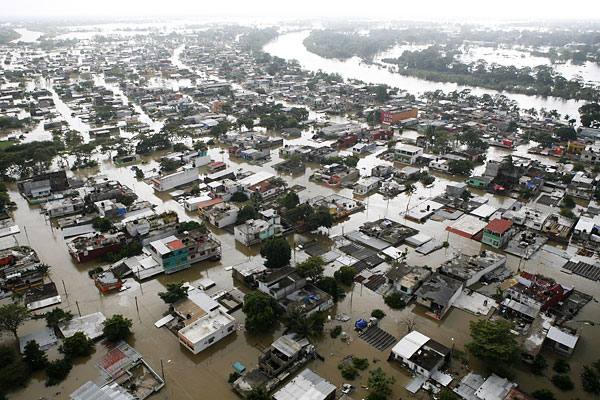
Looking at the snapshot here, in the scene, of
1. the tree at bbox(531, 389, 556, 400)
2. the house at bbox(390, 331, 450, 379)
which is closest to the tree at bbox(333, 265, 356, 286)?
the house at bbox(390, 331, 450, 379)

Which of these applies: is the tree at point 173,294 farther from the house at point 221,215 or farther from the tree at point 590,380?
the tree at point 590,380

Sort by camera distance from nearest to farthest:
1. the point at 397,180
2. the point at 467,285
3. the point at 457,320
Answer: the point at 457,320, the point at 467,285, the point at 397,180

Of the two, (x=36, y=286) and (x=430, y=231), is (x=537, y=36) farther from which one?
(x=36, y=286)

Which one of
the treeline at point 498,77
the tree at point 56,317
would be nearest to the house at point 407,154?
the tree at point 56,317

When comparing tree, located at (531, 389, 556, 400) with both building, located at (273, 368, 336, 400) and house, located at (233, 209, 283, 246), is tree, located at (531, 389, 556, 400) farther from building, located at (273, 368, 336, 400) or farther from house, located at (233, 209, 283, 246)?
house, located at (233, 209, 283, 246)

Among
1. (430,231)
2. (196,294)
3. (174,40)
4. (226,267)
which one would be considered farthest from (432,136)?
(174,40)

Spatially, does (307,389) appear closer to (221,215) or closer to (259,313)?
(259,313)
